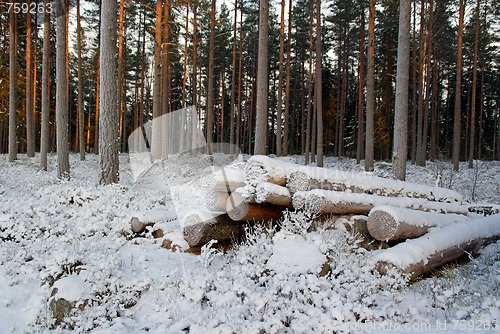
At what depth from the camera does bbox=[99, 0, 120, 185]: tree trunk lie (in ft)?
29.8

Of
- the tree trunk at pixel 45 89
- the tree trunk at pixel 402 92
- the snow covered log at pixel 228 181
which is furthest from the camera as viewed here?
the tree trunk at pixel 45 89

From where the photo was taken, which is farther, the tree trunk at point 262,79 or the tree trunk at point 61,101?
the tree trunk at point 61,101

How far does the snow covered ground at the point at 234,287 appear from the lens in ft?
10.9

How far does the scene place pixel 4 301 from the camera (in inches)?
155

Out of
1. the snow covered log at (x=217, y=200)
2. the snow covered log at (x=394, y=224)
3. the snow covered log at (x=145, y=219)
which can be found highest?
the snow covered log at (x=217, y=200)

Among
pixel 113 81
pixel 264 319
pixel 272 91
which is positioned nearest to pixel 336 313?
pixel 264 319

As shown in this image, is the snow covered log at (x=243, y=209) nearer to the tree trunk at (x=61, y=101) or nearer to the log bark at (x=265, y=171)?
the log bark at (x=265, y=171)

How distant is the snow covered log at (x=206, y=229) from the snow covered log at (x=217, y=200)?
17cm

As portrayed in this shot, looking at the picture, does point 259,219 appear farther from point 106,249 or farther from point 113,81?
point 113,81

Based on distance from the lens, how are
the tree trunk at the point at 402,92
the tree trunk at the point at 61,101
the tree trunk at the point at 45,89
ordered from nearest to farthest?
the tree trunk at the point at 402,92
the tree trunk at the point at 61,101
the tree trunk at the point at 45,89

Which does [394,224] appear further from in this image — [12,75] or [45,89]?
[12,75]

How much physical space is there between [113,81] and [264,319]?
8.35 meters

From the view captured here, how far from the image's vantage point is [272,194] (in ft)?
16.2

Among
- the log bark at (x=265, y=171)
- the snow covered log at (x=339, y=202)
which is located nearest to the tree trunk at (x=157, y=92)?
the log bark at (x=265, y=171)
